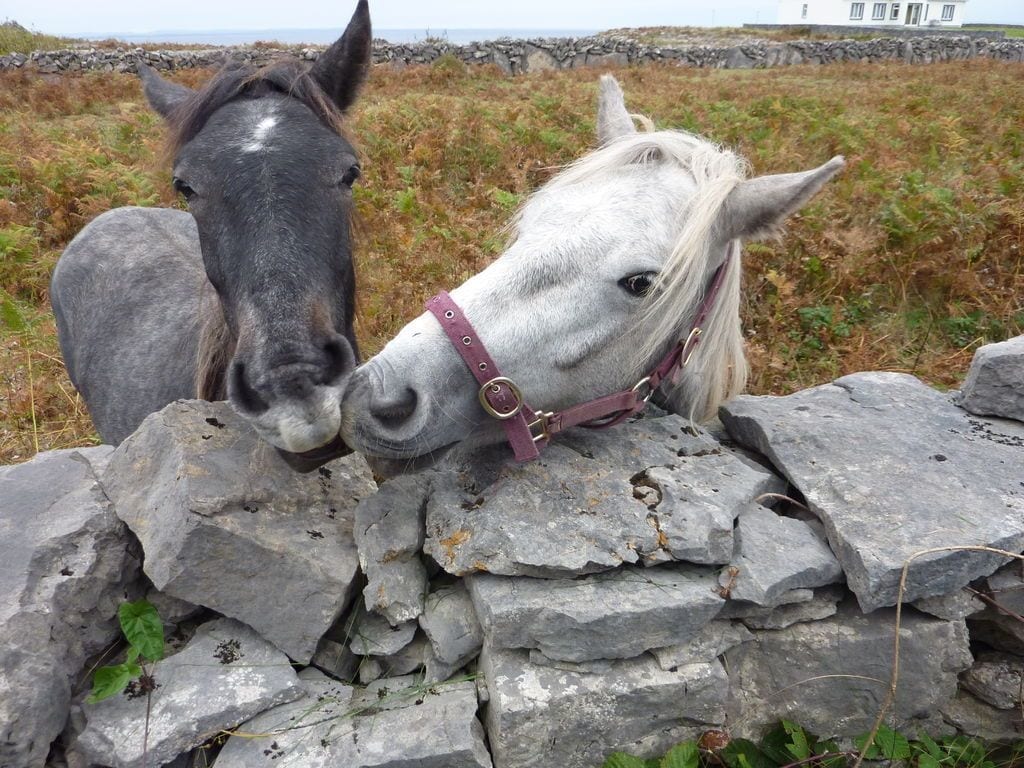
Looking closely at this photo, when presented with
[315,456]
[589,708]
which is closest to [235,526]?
[315,456]

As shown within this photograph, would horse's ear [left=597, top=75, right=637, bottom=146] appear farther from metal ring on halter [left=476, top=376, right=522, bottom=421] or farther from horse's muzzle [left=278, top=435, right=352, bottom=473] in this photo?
horse's muzzle [left=278, top=435, right=352, bottom=473]

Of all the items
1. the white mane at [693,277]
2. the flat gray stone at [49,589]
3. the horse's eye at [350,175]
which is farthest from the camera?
the horse's eye at [350,175]

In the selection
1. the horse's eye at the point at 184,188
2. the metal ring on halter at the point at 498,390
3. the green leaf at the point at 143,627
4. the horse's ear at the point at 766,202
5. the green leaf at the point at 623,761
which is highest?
the horse's eye at the point at 184,188

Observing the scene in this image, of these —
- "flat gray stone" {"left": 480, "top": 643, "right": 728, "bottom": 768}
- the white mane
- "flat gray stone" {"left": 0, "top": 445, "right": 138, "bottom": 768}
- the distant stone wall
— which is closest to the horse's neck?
"flat gray stone" {"left": 0, "top": 445, "right": 138, "bottom": 768}

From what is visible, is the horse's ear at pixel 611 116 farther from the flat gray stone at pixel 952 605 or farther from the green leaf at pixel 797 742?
the green leaf at pixel 797 742

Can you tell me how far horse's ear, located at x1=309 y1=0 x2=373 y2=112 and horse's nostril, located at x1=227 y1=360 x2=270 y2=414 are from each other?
1.69 m

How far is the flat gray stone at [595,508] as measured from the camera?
2328mm

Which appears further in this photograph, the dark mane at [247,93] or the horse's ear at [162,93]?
the horse's ear at [162,93]

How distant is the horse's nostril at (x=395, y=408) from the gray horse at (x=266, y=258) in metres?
0.13

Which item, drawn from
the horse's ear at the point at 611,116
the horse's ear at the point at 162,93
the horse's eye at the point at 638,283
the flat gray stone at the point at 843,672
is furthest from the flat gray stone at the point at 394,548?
the horse's ear at the point at 162,93

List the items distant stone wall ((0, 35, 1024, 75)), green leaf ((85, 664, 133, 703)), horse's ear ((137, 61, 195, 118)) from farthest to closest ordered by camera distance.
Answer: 1. distant stone wall ((0, 35, 1024, 75))
2. horse's ear ((137, 61, 195, 118))
3. green leaf ((85, 664, 133, 703))

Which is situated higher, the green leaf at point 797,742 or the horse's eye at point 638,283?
the horse's eye at point 638,283

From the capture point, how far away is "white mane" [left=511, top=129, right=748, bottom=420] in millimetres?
2459

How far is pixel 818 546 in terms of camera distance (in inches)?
98.8
